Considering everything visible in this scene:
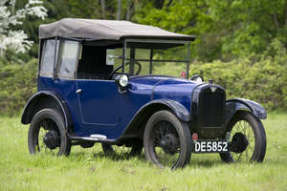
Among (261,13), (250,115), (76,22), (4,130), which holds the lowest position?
(4,130)

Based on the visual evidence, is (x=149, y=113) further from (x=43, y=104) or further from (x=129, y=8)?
(x=129, y=8)

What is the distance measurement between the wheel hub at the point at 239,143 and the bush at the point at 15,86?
11.0m

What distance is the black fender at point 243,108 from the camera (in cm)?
873

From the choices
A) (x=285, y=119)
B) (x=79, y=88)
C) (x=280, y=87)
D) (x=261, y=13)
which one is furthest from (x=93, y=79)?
(x=261, y=13)

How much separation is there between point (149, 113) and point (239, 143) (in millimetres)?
1322

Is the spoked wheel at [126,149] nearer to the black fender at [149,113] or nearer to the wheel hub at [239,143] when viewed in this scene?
the black fender at [149,113]

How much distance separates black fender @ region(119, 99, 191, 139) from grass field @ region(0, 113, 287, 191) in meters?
0.42

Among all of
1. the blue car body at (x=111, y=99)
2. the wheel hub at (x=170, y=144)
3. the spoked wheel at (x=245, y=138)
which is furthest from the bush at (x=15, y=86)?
the wheel hub at (x=170, y=144)

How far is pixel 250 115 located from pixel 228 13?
22.0 m

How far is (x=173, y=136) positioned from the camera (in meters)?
8.37

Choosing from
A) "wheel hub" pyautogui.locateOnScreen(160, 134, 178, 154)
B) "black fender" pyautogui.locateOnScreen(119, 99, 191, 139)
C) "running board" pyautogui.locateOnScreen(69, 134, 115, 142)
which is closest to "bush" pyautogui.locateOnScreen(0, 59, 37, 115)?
"running board" pyautogui.locateOnScreen(69, 134, 115, 142)

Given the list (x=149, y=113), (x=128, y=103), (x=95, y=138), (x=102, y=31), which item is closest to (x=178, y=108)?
(x=149, y=113)

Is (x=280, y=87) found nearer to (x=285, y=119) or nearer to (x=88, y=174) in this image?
(x=285, y=119)

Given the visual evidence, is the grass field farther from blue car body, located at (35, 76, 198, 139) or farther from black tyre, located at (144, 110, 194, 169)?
blue car body, located at (35, 76, 198, 139)
